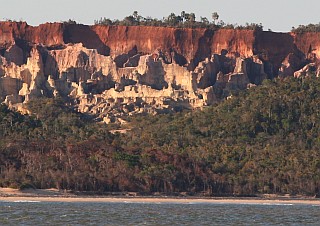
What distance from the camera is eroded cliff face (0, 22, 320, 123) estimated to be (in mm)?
120125

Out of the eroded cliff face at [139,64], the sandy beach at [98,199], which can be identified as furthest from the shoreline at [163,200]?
the eroded cliff face at [139,64]

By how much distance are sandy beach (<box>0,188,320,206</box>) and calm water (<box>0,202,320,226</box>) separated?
2.14 m

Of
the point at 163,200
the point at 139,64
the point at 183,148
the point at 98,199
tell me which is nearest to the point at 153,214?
the point at 98,199

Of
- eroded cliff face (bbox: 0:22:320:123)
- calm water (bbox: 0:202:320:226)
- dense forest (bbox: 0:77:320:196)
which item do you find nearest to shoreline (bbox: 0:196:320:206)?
calm water (bbox: 0:202:320:226)

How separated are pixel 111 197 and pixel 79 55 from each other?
138 ft

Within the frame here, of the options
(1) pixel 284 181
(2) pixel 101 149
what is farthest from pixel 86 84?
(1) pixel 284 181

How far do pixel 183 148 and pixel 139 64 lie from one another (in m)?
21.5

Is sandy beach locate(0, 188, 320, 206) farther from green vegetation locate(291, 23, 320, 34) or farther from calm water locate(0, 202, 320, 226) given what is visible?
green vegetation locate(291, 23, 320, 34)

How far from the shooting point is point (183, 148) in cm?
10344

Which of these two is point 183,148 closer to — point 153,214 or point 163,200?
point 163,200

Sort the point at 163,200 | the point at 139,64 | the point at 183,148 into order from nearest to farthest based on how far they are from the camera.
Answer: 1. the point at 163,200
2. the point at 183,148
3. the point at 139,64

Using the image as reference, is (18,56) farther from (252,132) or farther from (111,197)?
(111,197)

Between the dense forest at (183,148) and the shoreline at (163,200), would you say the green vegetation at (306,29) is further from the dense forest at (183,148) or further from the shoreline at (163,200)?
A: the shoreline at (163,200)

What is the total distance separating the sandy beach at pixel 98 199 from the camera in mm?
81688
